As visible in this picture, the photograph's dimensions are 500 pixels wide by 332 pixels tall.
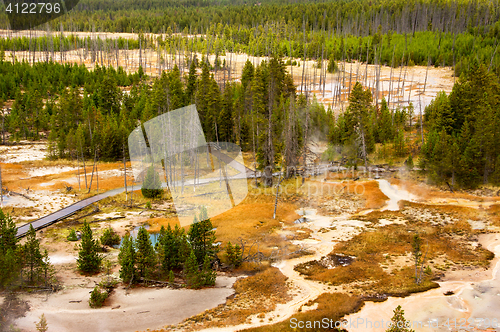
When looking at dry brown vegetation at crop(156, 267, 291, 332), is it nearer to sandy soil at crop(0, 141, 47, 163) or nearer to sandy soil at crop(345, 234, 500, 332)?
sandy soil at crop(345, 234, 500, 332)

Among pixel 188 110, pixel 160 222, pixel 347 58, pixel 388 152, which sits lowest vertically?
pixel 160 222

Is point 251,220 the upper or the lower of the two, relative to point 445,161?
lower

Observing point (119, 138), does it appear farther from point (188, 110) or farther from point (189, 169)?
point (188, 110)

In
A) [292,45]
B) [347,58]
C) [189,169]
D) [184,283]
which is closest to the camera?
[184,283]

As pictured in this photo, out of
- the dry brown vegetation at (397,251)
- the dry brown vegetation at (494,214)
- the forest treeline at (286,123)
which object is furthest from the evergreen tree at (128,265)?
the dry brown vegetation at (494,214)

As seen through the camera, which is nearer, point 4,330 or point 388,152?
point 4,330

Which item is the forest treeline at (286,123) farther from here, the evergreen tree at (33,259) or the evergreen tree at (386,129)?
the evergreen tree at (33,259)

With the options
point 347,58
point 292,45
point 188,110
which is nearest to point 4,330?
point 188,110
